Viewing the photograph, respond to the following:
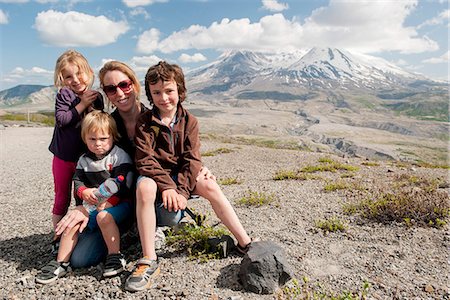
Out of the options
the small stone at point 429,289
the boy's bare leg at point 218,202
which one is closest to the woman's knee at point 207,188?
the boy's bare leg at point 218,202

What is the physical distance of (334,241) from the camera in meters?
6.08

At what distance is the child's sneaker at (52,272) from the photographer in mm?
4770

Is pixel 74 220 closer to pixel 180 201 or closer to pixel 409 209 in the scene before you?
pixel 180 201

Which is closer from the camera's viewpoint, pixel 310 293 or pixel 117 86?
pixel 310 293

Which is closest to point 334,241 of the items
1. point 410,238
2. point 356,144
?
point 410,238

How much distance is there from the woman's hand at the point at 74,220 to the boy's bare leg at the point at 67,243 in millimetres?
91

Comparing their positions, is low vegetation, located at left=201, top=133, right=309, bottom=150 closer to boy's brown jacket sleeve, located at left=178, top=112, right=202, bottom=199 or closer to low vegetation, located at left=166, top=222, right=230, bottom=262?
low vegetation, located at left=166, top=222, right=230, bottom=262

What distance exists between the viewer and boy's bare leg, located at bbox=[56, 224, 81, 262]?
16.3ft

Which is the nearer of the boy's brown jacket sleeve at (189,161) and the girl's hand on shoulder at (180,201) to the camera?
the girl's hand on shoulder at (180,201)

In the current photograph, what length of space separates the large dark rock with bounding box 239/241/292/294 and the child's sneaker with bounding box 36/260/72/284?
2.67m

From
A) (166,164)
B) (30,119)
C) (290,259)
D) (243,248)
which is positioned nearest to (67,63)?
(166,164)

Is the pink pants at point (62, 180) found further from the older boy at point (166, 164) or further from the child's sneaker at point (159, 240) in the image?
the child's sneaker at point (159, 240)

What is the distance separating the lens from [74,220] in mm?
4906

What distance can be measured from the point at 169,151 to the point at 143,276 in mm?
1858
